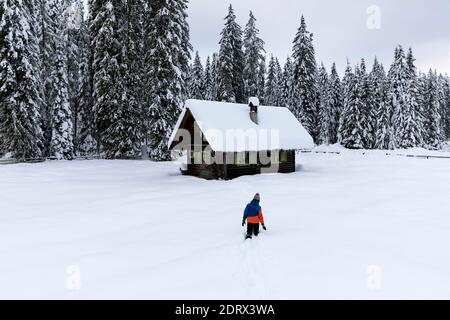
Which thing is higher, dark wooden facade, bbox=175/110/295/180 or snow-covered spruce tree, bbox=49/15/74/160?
snow-covered spruce tree, bbox=49/15/74/160

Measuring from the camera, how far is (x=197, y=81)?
55906 millimetres

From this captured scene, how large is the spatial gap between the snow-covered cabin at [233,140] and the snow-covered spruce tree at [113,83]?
25.8 feet

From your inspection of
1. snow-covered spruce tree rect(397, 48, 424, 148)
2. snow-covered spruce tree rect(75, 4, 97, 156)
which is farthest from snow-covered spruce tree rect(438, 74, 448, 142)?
snow-covered spruce tree rect(75, 4, 97, 156)

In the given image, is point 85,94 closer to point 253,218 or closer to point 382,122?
point 253,218

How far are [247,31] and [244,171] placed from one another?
25.3 m

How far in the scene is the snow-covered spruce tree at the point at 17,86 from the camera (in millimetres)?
26484

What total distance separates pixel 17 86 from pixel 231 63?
A: 823 inches

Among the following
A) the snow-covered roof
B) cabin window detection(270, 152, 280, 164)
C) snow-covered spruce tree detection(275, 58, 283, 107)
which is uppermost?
snow-covered spruce tree detection(275, 58, 283, 107)

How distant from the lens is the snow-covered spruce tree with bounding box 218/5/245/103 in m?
37.2

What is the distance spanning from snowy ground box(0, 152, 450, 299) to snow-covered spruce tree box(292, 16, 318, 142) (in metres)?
24.7

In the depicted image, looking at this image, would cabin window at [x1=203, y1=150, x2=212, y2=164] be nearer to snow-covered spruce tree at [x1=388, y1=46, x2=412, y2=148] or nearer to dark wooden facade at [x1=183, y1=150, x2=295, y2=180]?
dark wooden facade at [x1=183, y1=150, x2=295, y2=180]

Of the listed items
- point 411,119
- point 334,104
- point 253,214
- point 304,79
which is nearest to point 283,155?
point 253,214
